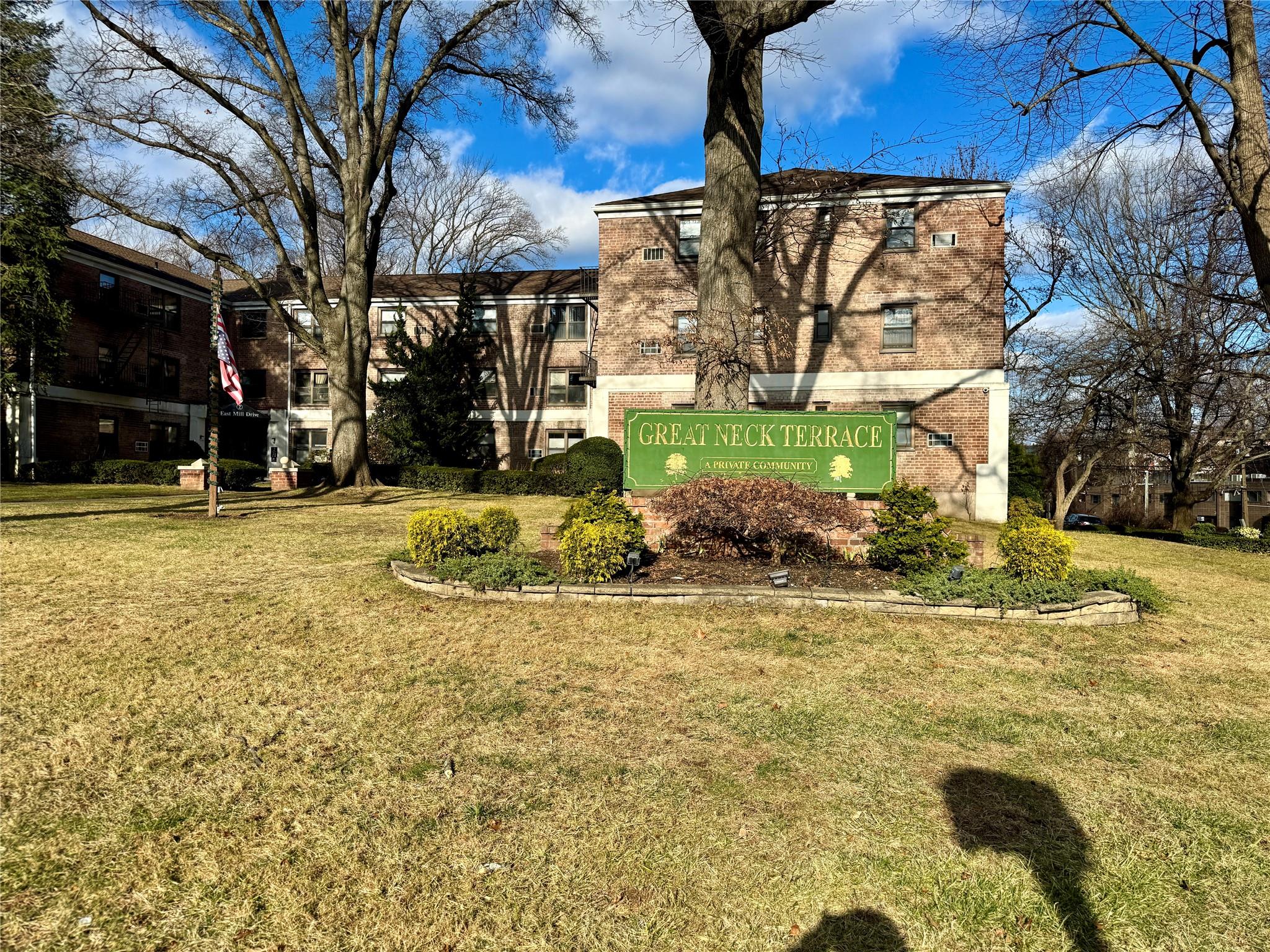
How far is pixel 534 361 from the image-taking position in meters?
31.0

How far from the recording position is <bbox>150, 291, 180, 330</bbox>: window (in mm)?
32844

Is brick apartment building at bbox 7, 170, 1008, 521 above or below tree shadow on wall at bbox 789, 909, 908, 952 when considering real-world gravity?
above

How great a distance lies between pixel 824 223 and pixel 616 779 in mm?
20265

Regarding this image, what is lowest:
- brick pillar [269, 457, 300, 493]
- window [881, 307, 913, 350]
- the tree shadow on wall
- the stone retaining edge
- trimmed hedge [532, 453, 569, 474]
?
→ the tree shadow on wall

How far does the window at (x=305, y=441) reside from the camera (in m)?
33.1

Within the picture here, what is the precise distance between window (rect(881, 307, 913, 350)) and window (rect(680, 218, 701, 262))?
599 centimetres

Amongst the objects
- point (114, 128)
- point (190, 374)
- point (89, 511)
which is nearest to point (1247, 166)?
point (89, 511)

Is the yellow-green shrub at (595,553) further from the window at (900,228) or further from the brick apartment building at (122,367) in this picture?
the brick apartment building at (122,367)

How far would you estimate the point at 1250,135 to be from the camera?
30.8 ft

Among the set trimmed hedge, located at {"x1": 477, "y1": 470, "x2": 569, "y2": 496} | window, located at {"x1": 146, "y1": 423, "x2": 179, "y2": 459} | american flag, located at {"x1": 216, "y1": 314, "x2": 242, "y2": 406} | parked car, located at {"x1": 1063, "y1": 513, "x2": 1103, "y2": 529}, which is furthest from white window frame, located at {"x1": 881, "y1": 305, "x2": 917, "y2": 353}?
window, located at {"x1": 146, "y1": 423, "x2": 179, "y2": 459}

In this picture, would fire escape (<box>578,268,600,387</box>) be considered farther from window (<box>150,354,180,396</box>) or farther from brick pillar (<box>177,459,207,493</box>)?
window (<box>150,354,180,396</box>)

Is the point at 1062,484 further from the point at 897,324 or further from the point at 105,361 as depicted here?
the point at 105,361

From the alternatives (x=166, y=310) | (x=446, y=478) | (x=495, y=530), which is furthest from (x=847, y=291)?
(x=166, y=310)

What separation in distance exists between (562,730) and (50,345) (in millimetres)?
29409
